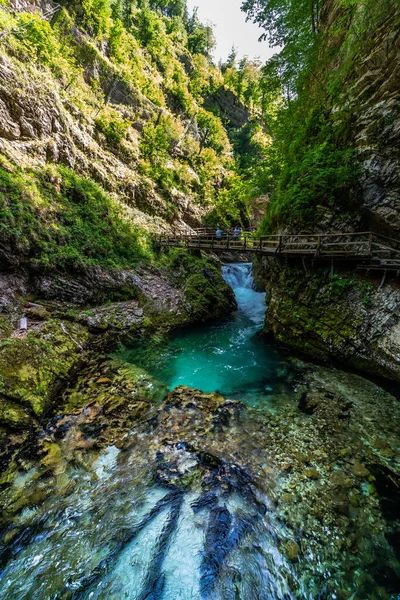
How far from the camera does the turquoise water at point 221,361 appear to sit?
325 inches

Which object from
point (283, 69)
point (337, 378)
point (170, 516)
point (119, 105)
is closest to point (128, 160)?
point (119, 105)

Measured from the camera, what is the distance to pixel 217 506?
443 cm

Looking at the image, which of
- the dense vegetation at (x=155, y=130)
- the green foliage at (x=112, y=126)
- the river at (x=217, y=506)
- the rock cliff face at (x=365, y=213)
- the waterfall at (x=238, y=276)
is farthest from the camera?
the waterfall at (x=238, y=276)

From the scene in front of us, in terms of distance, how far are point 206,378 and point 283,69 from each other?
1827 cm

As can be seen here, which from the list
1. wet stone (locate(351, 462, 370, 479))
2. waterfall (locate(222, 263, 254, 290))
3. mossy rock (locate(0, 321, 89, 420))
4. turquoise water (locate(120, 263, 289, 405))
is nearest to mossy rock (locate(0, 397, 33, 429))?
mossy rock (locate(0, 321, 89, 420))

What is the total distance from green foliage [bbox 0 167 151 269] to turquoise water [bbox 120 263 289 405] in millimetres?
5679

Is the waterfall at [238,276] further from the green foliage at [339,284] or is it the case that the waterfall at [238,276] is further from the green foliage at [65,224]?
the green foliage at [339,284]

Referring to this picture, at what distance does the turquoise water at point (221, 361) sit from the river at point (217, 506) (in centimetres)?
98

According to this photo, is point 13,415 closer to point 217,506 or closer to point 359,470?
point 217,506

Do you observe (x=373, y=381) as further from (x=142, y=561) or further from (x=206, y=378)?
(x=142, y=561)

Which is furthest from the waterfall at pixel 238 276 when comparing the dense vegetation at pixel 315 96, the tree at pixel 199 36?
the tree at pixel 199 36

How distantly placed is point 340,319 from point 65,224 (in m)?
13.1

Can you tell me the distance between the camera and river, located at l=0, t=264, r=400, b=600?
3.52 metres

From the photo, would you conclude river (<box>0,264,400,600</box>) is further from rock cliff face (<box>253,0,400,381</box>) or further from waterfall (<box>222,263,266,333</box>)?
waterfall (<box>222,263,266,333</box>)
